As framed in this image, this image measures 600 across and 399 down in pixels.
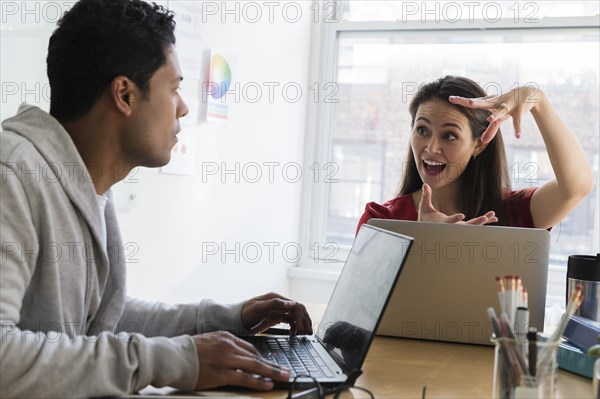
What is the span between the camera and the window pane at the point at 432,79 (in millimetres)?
3328

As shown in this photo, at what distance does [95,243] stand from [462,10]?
2.80 m

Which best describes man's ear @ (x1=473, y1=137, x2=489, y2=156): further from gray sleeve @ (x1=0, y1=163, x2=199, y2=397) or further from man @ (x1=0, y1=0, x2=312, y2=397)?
gray sleeve @ (x1=0, y1=163, x2=199, y2=397)

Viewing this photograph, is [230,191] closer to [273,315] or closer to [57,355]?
[273,315]

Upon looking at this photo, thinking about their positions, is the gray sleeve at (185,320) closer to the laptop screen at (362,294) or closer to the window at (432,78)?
the laptop screen at (362,294)

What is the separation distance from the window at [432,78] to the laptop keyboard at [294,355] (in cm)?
195

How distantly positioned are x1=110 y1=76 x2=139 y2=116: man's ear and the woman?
0.97m

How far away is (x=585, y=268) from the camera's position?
53.4 inches

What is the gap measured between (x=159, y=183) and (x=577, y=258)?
1.50m

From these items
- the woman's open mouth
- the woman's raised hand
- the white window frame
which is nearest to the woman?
the woman's open mouth

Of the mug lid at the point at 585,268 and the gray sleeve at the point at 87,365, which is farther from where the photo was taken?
the mug lid at the point at 585,268

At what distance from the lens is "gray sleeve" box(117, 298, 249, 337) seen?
139 cm

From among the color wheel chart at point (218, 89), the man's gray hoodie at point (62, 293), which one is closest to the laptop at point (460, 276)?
the man's gray hoodie at point (62, 293)

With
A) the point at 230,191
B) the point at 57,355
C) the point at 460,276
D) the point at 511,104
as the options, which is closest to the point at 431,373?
the point at 460,276

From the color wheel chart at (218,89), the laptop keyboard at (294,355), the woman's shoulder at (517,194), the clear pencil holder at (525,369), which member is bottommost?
the laptop keyboard at (294,355)
